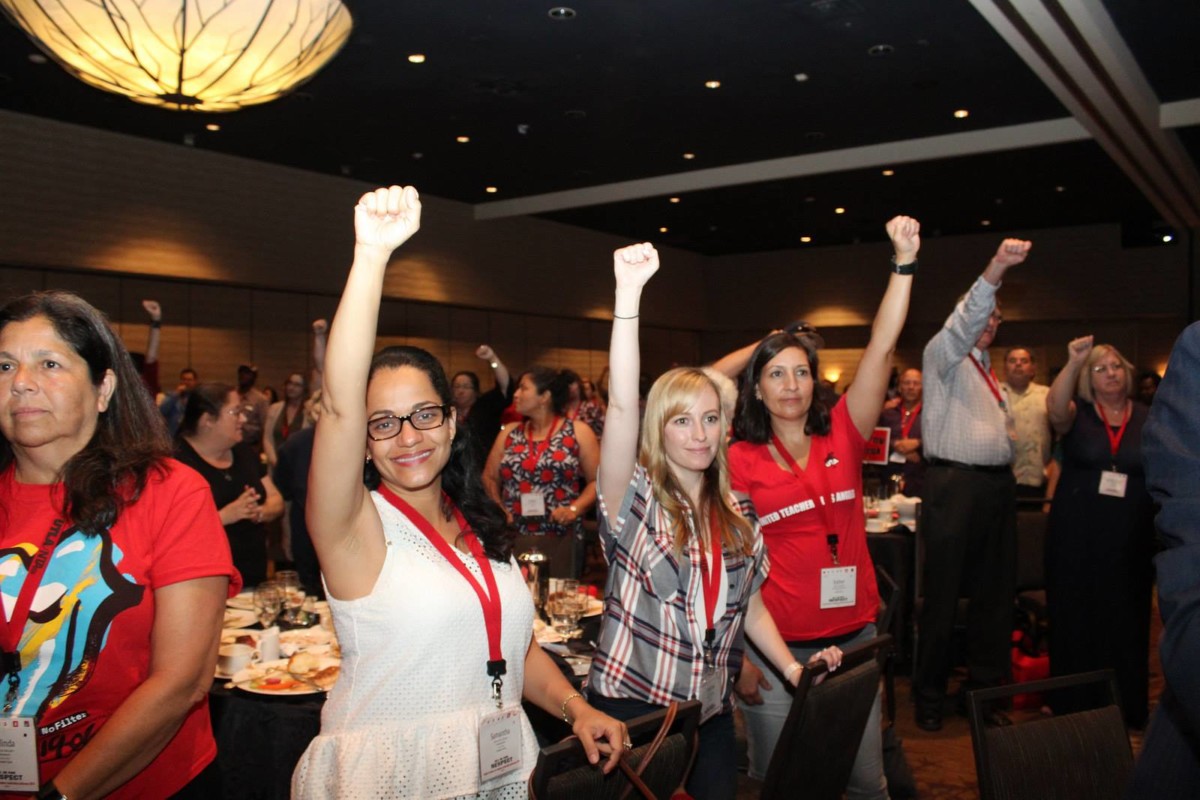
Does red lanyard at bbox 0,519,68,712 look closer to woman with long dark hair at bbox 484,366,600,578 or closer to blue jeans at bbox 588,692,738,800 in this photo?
blue jeans at bbox 588,692,738,800

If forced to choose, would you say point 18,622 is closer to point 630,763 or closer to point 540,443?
point 630,763

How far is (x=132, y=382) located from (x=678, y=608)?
1.27 meters

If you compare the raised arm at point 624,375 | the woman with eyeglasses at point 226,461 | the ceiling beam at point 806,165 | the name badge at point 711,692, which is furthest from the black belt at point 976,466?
the ceiling beam at point 806,165

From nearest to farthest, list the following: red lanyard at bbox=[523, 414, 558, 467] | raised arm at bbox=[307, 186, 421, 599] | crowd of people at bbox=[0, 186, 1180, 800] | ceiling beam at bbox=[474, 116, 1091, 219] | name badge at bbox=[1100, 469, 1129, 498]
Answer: raised arm at bbox=[307, 186, 421, 599], crowd of people at bbox=[0, 186, 1180, 800], name badge at bbox=[1100, 469, 1129, 498], red lanyard at bbox=[523, 414, 558, 467], ceiling beam at bbox=[474, 116, 1091, 219]

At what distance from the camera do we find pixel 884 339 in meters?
2.96

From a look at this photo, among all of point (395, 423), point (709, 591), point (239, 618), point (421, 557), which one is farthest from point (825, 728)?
point (239, 618)

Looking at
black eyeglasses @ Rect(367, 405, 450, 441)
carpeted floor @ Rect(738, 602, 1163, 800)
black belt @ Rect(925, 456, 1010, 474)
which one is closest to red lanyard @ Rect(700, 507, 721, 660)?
black eyeglasses @ Rect(367, 405, 450, 441)

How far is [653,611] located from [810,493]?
0.87m

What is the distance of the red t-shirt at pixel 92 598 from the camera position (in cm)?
161

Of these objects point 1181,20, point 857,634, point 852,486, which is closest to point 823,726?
point 857,634

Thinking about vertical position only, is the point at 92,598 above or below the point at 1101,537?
above

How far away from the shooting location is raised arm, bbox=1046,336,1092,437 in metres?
4.37

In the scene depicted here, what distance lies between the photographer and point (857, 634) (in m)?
2.88

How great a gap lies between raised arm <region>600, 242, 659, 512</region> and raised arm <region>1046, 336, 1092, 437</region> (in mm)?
2973
